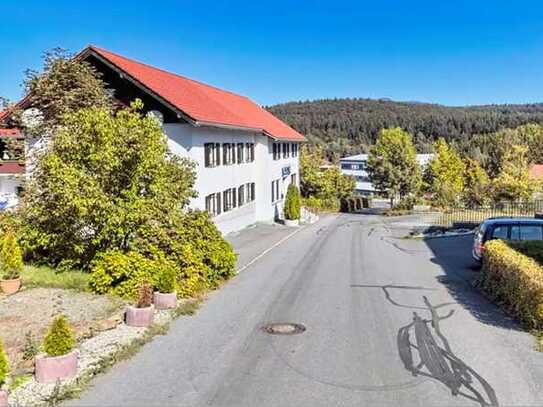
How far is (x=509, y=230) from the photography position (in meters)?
18.4

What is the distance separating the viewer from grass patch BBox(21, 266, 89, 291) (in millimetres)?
14734

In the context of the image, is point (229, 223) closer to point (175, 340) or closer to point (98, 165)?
point (98, 165)

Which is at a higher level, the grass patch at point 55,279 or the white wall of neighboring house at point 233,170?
the white wall of neighboring house at point 233,170

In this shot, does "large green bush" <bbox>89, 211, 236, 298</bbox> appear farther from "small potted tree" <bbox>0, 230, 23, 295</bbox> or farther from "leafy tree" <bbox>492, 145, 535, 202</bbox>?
"leafy tree" <bbox>492, 145, 535, 202</bbox>

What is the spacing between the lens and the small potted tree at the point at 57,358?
27.8 feet

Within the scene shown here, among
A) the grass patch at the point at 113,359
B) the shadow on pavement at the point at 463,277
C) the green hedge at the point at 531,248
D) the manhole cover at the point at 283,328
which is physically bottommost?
the shadow on pavement at the point at 463,277

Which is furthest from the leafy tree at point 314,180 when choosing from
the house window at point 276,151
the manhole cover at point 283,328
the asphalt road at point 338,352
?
the manhole cover at point 283,328

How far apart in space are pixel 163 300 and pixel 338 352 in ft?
15.7

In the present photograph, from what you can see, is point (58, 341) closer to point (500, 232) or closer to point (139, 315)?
point (139, 315)

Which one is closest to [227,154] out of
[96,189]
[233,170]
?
[233,170]

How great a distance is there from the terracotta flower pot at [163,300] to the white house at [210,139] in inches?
458

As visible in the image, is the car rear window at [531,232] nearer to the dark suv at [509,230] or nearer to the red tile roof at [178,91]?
the dark suv at [509,230]

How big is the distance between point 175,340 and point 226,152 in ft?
63.7

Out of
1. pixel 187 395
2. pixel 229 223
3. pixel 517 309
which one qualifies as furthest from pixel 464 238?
pixel 187 395
